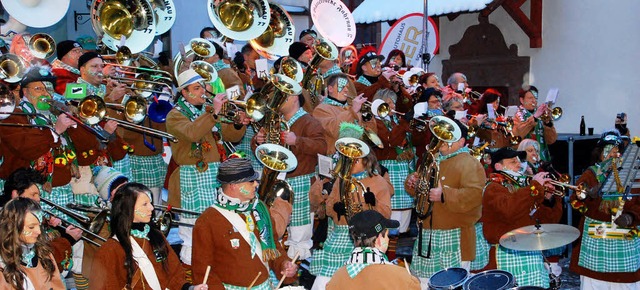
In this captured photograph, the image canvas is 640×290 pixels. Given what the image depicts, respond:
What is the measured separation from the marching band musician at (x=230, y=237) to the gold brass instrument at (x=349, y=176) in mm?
1640

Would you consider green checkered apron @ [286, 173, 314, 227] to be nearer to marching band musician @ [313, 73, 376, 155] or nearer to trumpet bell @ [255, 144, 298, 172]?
marching band musician @ [313, 73, 376, 155]

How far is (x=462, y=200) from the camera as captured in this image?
7.94m

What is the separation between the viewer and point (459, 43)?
57.2 ft

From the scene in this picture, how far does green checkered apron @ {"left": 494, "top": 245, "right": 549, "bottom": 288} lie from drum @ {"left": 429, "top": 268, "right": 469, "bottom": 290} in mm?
1727

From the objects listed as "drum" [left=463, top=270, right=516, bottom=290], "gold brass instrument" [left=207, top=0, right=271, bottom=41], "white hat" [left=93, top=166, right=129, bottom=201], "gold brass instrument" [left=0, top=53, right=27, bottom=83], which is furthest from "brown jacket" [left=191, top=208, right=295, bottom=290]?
"gold brass instrument" [left=207, top=0, right=271, bottom=41]

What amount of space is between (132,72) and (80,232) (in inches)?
133

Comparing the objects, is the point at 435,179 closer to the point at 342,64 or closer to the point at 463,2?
the point at 342,64

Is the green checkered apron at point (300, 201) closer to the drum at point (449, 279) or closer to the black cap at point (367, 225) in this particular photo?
the drum at point (449, 279)

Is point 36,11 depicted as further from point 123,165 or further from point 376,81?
point 376,81

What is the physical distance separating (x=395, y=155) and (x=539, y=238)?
13.2ft

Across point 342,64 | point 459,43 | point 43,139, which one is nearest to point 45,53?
point 43,139

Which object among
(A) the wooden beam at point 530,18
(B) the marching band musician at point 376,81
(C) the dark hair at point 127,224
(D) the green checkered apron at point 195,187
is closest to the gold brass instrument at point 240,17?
(B) the marching band musician at point 376,81

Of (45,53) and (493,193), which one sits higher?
(45,53)

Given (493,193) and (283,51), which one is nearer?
(493,193)
